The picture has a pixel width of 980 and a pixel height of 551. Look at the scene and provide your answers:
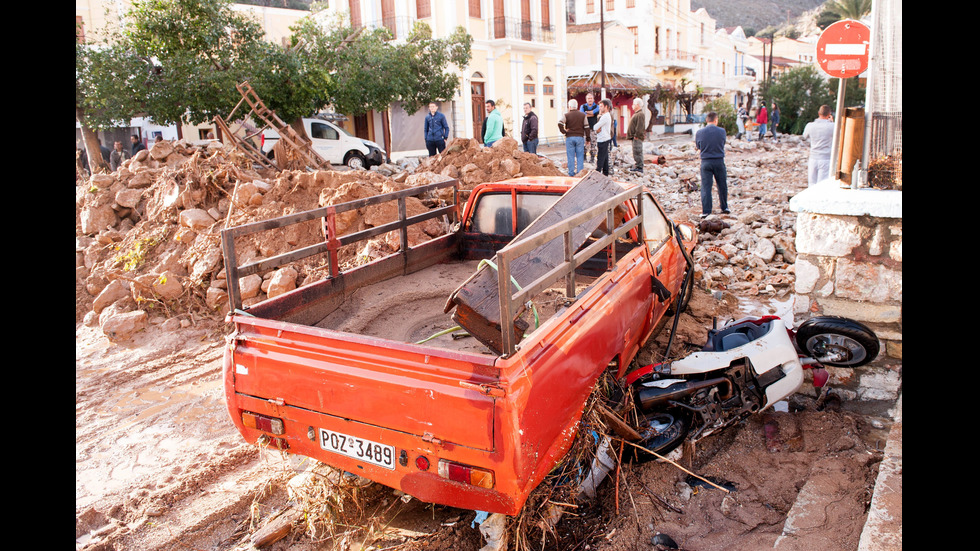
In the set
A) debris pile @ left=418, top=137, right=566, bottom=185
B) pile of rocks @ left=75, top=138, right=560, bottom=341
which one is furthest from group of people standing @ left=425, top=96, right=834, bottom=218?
pile of rocks @ left=75, top=138, right=560, bottom=341

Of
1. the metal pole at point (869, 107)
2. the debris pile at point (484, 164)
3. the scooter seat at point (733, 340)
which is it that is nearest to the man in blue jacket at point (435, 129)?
the debris pile at point (484, 164)

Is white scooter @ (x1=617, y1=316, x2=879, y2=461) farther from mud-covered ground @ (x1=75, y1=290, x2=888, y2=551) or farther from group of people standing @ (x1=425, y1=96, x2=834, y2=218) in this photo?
group of people standing @ (x1=425, y1=96, x2=834, y2=218)

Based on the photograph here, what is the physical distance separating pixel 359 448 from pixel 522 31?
2974cm

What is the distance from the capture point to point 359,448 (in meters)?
3.12

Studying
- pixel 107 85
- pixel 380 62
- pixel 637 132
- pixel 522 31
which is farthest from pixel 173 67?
pixel 522 31

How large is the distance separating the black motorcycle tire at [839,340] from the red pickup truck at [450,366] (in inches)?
41.2

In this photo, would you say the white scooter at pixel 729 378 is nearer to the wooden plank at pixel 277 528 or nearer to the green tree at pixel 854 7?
the wooden plank at pixel 277 528

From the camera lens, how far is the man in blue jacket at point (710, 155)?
10242 mm

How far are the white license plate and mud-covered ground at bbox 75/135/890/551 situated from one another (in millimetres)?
538

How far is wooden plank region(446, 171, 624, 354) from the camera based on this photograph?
3254 millimetres

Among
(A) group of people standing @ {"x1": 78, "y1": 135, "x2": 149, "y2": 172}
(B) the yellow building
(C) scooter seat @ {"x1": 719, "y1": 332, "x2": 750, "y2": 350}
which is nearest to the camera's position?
(C) scooter seat @ {"x1": 719, "y1": 332, "x2": 750, "y2": 350}

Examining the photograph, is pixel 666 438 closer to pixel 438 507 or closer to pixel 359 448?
pixel 438 507

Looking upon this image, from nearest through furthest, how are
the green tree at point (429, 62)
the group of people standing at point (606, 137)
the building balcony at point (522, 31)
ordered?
the group of people standing at point (606, 137)
the green tree at point (429, 62)
the building balcony at point (522, 31)

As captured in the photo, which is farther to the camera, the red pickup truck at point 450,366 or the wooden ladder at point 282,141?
the wooden ladder at point 282,141
